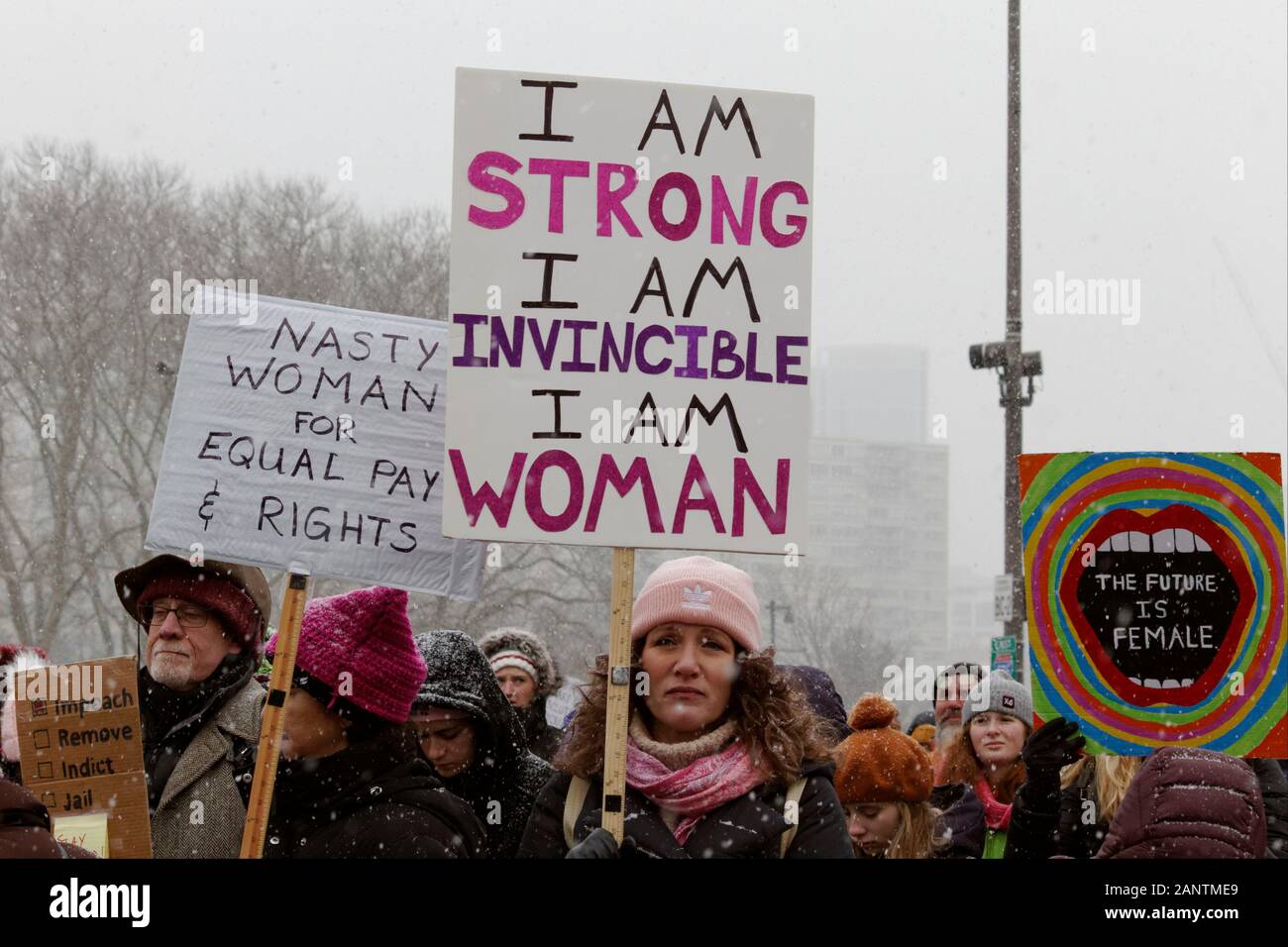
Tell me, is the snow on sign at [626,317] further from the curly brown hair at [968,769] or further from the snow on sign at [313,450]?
the curly brown hair at [968,769]

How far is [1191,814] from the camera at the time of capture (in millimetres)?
3293

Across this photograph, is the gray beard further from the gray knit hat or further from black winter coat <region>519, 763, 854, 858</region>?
the gray knit hat

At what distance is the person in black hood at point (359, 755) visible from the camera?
3.56m

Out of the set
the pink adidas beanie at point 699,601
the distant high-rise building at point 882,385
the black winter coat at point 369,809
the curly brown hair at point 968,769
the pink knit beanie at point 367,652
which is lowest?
the curly brown hair at point 968,769

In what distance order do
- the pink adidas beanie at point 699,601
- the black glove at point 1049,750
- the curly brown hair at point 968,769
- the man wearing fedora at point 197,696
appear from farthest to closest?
A: 1. the curly brown hair at point 968,769
2. the man wearing fedora at point 197,696
3. the black glove at point 1049,750
4. the pink adidas beanie at point 699,601

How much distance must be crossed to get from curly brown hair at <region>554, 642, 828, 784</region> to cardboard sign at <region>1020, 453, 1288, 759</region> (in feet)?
3.21

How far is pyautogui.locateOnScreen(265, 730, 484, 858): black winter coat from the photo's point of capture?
352 centimetres

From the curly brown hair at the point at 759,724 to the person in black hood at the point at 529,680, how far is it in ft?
7.12

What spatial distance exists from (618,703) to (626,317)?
89cm

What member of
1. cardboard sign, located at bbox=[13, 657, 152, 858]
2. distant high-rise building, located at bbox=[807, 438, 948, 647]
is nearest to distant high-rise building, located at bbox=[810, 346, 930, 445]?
distant high-rise building, located at bbox=[807, 438, 948, 647]

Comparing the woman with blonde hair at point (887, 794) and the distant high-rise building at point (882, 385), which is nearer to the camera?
the woman with blonde hair at point (887, 794)

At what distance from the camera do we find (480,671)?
4422 mm

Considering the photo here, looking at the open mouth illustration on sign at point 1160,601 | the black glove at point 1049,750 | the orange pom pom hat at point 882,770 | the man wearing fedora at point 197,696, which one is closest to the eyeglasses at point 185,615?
the man wearing fedora at point 197,696

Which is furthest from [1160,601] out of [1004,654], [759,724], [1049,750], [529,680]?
[1004,654]
